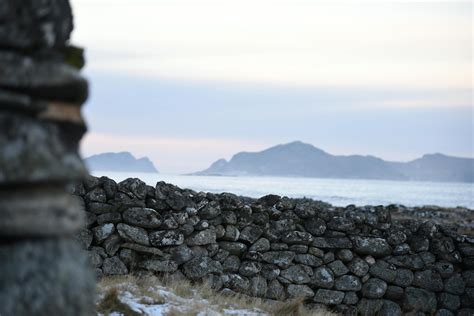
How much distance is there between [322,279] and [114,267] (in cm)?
348

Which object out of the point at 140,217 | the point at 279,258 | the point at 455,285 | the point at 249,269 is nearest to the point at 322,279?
the point at 279,258

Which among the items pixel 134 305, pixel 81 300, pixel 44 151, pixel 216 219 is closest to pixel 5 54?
pixel 44 151

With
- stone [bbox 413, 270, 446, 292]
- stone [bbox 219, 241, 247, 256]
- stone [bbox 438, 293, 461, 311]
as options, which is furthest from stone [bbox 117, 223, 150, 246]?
stone [bbox 438, 293, 461, 311]

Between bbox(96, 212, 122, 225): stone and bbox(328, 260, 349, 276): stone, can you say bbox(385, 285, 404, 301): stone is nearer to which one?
bbox(328, 260, 349, 276): stone

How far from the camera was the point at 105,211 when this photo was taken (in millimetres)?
8781

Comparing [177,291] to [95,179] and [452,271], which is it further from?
[452,271]

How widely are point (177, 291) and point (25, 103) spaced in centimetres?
572

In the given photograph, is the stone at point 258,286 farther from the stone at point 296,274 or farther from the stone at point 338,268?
the stone at point 338,268

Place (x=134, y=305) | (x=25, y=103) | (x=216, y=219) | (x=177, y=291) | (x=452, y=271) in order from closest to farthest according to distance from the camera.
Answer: (x=25, y=103), (x=134, y=305), (x=177, y=291), (x=216, y=219), (x=452, y=271)

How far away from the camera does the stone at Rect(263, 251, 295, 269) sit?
31.8ft

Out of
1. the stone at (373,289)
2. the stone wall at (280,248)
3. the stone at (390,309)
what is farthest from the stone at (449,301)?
the stone at (373,289)

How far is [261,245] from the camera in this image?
31.8ft

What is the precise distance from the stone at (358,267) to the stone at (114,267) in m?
3.85

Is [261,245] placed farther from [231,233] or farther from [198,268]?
[198,268]
